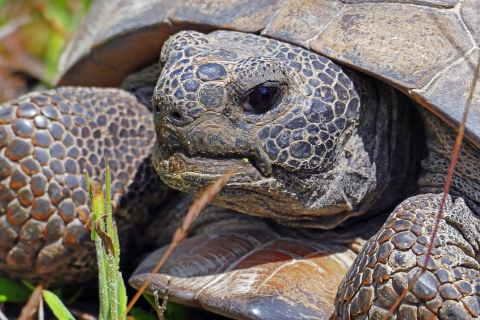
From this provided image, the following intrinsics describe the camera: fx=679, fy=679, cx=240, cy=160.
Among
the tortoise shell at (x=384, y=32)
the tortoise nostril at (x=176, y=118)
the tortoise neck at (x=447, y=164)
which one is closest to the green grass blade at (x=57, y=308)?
the tortoise nostril at (x=176, y=118)

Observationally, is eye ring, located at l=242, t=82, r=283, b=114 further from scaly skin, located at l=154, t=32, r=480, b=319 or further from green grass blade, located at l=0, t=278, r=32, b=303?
green grass blade, located at l=0, t=278, r=32, b=303

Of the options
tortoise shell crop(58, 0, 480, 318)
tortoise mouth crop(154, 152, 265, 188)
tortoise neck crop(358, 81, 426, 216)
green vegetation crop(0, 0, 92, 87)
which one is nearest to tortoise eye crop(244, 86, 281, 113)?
tortoise mouth crop(154, 152, 265, 188)

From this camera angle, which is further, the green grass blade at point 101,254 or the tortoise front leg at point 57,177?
the tortoise front leg at point 57,177

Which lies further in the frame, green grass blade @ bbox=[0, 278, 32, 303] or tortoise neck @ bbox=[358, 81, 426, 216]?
green grass blade @ bbox=[0, 278, 32, 303]

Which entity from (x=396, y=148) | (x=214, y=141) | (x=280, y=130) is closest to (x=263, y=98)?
(x=280, y=130)

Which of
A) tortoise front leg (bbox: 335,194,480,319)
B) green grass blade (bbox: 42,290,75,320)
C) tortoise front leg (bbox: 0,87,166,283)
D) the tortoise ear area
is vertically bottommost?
green grass blade (bbox: 42,290,75,320)

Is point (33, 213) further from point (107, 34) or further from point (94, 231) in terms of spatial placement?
point (107, 34)

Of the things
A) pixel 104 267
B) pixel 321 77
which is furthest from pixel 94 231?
pixel 321 77

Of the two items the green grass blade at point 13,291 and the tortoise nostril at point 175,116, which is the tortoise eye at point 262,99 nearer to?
the tortoise nostril at point 175,116
